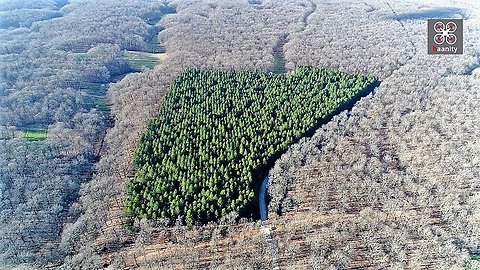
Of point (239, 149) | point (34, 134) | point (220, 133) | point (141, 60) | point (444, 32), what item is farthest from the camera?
point (141, 60)

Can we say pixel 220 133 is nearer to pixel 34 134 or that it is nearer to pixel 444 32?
pixel 34 134

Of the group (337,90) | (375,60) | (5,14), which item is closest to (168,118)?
(337,90)

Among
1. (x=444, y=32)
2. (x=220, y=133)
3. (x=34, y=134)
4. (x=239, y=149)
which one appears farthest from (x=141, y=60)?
(x=444, y=32)

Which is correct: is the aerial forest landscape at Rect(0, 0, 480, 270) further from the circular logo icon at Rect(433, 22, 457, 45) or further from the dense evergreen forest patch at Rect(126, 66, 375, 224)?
the circular logo icon at Rect(433, 22, 457, 45)

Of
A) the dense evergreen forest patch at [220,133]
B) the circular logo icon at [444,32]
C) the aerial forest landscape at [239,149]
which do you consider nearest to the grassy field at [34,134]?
the aerial forest landscape at [239,149]

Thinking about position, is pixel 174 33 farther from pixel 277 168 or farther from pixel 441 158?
pixel 441 158

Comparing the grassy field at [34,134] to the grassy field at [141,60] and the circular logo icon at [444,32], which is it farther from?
the circular logo icon at [444,32]

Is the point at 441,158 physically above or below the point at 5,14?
below
